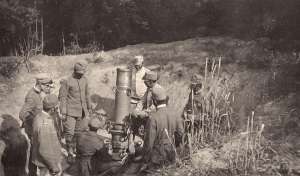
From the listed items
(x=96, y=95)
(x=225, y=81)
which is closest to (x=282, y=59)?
(x=225, y=81)

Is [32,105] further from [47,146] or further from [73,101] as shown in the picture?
[47,146]

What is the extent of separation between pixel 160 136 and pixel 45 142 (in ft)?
5.60

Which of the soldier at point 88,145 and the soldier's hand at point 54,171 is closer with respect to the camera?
the soldier's hand at point 54,171

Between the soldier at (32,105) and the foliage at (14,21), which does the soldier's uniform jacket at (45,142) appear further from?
the foliage at (14,21)

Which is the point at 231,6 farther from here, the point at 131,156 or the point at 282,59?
the point at 131,156

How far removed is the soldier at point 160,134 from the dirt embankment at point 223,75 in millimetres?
1883

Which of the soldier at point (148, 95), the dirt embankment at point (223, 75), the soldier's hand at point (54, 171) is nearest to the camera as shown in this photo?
the soldier's hand at point (54, 171)

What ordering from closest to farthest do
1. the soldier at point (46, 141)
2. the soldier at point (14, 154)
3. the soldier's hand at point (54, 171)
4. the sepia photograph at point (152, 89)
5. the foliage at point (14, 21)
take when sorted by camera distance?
the soldier at point (46, 141) → the soldier's hand at point (54, 171) → the sepia photograph at point (152, 89) → the soldier at point (14, 154) → the foliage at point (14, 21)

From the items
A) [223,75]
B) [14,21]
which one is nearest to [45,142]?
[223,75]

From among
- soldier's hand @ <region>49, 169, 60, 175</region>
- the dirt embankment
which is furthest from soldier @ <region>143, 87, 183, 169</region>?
the dirt embankment

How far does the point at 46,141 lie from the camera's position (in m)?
6.38

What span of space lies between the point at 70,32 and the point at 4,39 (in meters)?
2.29

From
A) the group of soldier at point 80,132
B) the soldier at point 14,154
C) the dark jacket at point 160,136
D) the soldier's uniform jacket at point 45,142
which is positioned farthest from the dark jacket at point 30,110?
the dark jacket at point 160,136

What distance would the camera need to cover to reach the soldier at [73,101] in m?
8.66
